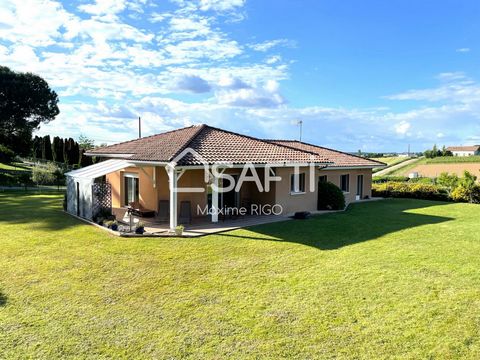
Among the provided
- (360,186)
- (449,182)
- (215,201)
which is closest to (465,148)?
(449,182)

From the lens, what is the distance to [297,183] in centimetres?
2631

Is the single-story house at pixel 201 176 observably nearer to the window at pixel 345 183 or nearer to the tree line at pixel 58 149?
the window at pixel 345 183

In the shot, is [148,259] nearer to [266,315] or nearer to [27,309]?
[27,309]

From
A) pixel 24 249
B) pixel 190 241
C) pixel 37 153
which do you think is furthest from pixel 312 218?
pixel 37 153

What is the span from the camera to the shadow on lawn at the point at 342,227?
17828mm

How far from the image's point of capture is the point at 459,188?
3666cm

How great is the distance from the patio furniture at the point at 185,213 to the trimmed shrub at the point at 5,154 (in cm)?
5207

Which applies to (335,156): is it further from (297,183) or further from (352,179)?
(297,183)

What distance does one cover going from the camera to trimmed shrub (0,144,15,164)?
195 ft

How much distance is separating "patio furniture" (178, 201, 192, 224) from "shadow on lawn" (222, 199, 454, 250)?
3.51 m

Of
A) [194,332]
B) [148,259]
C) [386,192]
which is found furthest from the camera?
[386,192]

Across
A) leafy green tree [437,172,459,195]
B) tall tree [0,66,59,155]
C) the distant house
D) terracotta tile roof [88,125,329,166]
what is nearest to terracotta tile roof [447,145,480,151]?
A: the distant house

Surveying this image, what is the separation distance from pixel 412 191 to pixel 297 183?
67.3 ft

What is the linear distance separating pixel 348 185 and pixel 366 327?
1092 inches
